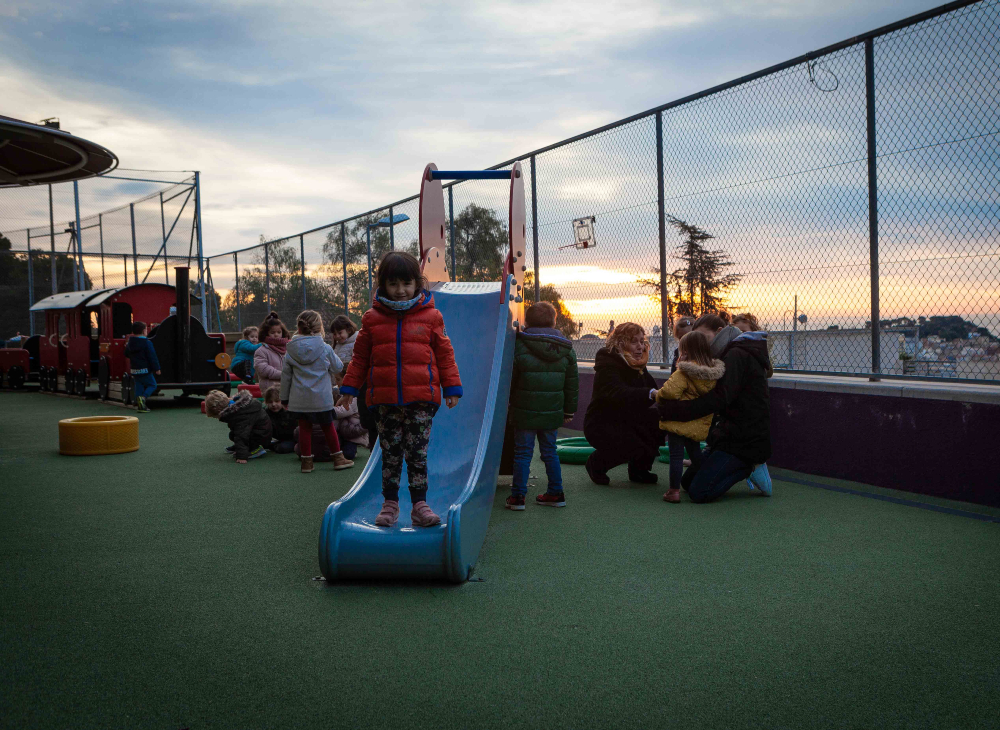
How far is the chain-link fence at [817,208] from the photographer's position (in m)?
5.36

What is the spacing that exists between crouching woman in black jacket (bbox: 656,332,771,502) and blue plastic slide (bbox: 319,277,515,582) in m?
1.61

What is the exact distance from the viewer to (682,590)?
4016 millimetres

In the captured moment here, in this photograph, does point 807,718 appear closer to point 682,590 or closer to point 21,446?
point 682,590

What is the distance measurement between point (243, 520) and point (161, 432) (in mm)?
6191

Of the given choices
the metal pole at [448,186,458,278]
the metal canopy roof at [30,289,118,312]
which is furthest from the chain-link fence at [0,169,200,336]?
the metal pole at [448,186,458,278]

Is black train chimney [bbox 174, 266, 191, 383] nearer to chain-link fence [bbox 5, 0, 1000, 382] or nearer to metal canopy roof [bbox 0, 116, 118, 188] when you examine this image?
metal canopy roof [bbox 0, 116, 118, 188]

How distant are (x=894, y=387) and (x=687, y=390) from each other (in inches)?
62.8

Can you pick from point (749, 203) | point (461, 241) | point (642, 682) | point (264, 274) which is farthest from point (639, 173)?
point (264, 274)

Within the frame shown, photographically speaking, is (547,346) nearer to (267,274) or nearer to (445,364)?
(445,364)

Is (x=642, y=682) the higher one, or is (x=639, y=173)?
(x=639, y=173)

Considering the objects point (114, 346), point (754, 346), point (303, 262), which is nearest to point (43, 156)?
point (754, 346)

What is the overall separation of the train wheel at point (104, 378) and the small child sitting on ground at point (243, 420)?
850 cm

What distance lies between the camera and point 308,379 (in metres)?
7.75

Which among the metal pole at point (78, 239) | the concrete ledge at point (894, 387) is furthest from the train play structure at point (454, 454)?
the metal pole at point (78, 239)
